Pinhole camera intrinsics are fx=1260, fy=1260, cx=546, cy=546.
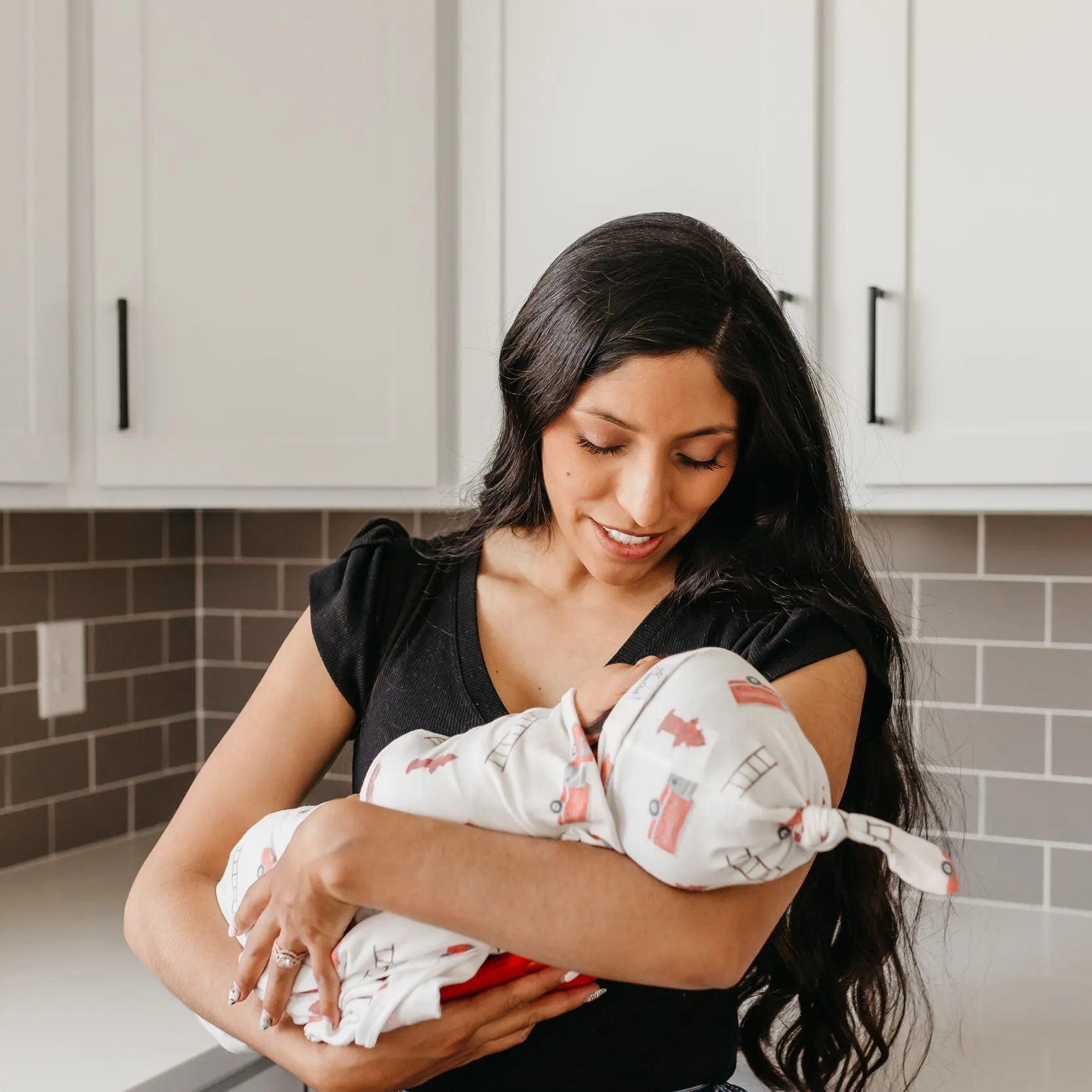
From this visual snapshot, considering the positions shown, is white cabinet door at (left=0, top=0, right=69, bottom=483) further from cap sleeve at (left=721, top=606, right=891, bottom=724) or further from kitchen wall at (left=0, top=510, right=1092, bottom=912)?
cap sleeve at (left=721, top=606, right=891, bottom=724)

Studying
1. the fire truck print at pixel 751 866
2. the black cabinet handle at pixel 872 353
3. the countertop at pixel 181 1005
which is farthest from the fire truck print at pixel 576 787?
the black cabinet handle at pixel 872 353

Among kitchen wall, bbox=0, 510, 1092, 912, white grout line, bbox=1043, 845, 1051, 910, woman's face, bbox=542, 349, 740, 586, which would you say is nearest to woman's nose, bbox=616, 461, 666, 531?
woman's face, bbox=542, 349, 740, 586

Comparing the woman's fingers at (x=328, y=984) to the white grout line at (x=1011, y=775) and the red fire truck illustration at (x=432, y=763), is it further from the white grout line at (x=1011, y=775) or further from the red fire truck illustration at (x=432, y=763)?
the white grout line at (x=1011, y=775)

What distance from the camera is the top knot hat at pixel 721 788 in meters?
0.76

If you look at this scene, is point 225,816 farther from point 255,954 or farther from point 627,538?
point 627,538

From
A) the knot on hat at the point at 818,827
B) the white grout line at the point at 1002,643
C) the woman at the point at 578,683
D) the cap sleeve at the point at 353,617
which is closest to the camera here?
the knot on hat at the point at 818,827

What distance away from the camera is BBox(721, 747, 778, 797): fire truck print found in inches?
30.2

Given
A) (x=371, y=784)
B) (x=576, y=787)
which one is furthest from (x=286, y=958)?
(x=576, y=787)

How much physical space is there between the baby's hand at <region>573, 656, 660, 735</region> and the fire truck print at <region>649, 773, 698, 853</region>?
0.10 metres

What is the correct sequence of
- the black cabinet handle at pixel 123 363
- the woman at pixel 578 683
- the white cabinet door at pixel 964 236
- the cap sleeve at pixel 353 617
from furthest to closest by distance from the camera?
the black cabinet handle at pixel 123 363, the white cabinet door at pixel 964 236, the cap sleeve at pixel 353 617, the woman at pixel 578 683

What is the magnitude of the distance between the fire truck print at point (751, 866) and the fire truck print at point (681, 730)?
7cm

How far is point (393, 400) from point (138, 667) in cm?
85

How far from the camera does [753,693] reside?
0.82 meters

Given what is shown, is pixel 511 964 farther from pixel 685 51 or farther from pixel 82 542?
pixel 82 542
